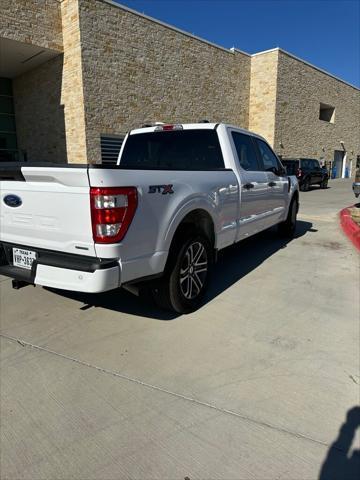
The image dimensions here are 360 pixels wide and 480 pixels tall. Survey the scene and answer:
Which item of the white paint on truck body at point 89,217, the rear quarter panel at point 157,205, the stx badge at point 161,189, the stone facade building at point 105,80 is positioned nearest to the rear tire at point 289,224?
the rear quarter panel at point 157,205

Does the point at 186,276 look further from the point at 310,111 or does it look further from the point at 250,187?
the point at 310,111

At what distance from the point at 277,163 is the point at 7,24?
1479 cm

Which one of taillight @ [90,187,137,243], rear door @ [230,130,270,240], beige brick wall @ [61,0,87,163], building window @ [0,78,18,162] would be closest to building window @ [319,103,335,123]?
beige brick wall @ [61,0,87,163]

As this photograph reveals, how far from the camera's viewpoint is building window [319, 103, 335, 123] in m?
36.6

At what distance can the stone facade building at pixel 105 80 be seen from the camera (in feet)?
53.7

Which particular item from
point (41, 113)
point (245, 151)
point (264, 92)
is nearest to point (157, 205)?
point (245, 151)

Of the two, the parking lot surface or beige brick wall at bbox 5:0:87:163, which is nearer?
the parking lot surface

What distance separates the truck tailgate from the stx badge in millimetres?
539

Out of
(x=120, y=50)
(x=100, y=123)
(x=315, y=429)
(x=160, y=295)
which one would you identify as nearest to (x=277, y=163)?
(x=160, y=295)

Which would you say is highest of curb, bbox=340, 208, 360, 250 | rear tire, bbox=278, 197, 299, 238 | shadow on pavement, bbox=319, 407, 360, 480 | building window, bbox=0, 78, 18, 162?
building window, bbox=0, 78, 18, 162

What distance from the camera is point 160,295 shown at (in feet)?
11.5

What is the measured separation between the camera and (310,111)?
32406 mm

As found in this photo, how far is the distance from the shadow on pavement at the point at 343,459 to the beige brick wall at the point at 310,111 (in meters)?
28.4

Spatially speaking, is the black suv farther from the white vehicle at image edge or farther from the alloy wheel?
the alloy wheel
